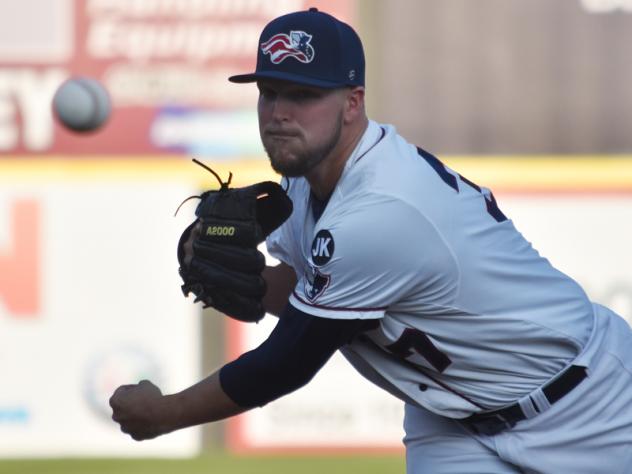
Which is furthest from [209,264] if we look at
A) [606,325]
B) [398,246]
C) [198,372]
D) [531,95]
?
[531,95]

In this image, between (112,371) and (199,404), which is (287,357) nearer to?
(199,404)

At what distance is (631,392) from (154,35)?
5.87 metres

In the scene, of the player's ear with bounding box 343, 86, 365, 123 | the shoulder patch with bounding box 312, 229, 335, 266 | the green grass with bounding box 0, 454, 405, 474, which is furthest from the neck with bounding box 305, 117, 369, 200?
the green grass with bounding box 0, 454, 405, 474

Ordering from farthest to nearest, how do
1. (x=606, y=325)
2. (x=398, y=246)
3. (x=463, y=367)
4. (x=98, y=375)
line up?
(x=98, y=375)
(x=606, y=325)
(x=463, y=367)
(x=398, y=246)

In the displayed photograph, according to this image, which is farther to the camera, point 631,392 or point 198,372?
point 198,372

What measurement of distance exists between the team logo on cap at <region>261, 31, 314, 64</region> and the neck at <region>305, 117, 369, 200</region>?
25 centimetres

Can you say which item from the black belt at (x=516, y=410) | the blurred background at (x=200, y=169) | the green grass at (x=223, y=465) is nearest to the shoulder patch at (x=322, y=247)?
the black belt at (x=516, y=410)

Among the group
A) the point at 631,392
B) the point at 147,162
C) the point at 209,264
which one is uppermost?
the point at 209,264

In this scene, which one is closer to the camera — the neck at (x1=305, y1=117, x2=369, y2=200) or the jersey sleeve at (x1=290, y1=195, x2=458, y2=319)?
the jersey sleeve at (x1=290, y1=195, x2=458, y2=319)

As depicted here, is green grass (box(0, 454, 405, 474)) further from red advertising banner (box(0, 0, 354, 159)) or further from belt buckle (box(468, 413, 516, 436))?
belt buckle (box(468, 413, 516, 436))

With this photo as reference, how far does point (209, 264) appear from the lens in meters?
3.51

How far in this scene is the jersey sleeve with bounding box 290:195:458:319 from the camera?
10.4 feet

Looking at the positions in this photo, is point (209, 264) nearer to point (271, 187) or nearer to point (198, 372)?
point (271, 187)

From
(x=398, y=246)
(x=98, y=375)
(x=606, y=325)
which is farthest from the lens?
(x=98, y=375)
